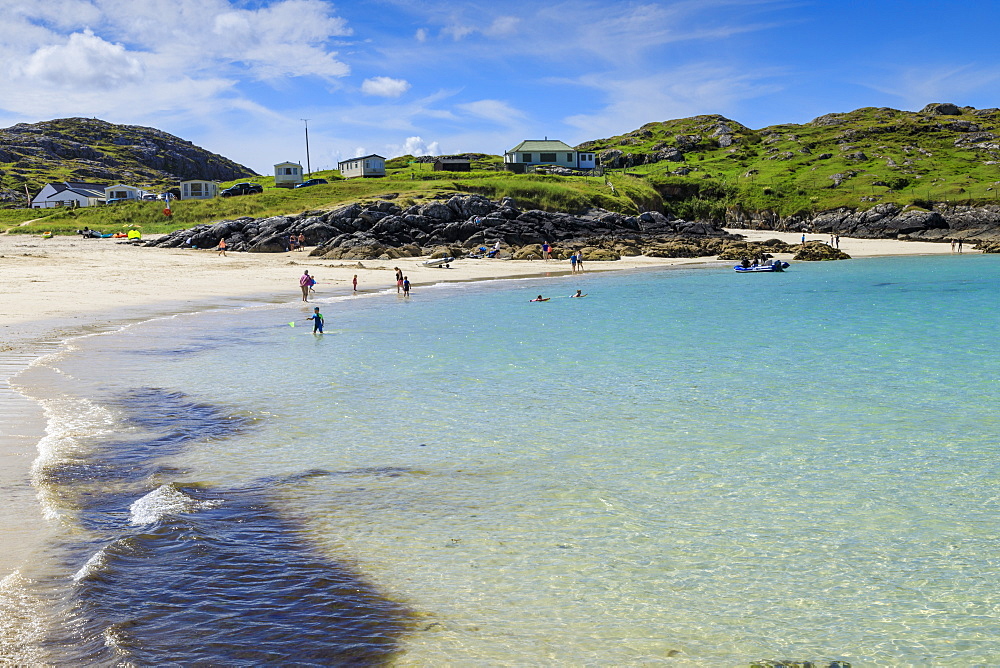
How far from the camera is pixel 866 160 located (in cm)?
12306

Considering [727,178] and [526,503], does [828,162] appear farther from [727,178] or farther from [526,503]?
[526,503]

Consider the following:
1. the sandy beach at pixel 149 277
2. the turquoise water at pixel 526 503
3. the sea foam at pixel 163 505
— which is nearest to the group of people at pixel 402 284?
the sandy beach at pixel 149 277

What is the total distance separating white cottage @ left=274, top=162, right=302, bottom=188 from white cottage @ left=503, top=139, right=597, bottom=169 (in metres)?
34.2

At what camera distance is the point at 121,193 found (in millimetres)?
128000

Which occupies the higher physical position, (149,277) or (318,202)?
(318,202)

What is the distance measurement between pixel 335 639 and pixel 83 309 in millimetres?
31189

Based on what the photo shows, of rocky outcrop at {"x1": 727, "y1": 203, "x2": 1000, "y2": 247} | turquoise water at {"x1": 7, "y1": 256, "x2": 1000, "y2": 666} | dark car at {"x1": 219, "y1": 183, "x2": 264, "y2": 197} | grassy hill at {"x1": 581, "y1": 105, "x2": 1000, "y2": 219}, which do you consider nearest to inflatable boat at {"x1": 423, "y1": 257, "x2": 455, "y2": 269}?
turquoise water at {"x1": 7, "y1": 256, "x2": 1000, "y2": 666}

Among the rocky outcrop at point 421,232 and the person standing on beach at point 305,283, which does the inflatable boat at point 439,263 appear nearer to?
the rocky outcrop at point 421,232

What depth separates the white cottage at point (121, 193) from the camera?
126 m

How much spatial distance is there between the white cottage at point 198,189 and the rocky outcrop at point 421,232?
42376 mm

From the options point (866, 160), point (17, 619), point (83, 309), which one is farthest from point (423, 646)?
point (866, 160)

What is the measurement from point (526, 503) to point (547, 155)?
116m

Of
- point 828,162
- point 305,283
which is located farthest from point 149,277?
point 828,162

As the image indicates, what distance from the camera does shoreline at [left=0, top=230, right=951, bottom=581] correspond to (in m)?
13.0
